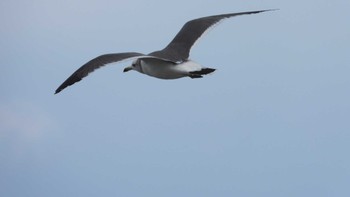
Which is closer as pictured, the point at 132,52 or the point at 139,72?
the point at 132,52

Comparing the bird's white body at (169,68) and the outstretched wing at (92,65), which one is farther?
the bird's white body at (169,68)

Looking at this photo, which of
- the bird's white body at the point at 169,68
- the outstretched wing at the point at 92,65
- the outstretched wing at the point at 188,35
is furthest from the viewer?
the outstretched wing at the point at 188,35

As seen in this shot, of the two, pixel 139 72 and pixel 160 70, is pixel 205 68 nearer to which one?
pixel 160 70

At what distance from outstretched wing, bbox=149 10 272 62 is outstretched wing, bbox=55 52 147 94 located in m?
1.83

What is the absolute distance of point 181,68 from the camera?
12.2 meters

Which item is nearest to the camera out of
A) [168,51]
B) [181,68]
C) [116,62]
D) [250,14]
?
[116,62]

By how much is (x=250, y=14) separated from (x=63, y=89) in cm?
497

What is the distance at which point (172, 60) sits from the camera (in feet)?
40.1

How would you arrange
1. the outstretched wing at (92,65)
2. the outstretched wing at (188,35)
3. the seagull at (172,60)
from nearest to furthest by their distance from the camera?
the outstretched wing at (92,65) < the seagull at (172,60) < the outstretched wing at (188,35)

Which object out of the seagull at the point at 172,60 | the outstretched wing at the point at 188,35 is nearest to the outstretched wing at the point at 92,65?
the seagull at the point at 172,60

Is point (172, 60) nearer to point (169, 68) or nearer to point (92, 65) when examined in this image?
point (169, 68)

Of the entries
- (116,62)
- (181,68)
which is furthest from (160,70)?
(116,62)

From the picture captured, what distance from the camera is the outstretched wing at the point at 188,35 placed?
13.3 meters

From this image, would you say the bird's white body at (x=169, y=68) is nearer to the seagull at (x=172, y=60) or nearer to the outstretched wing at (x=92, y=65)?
the seagull at (x=172, y=60)
